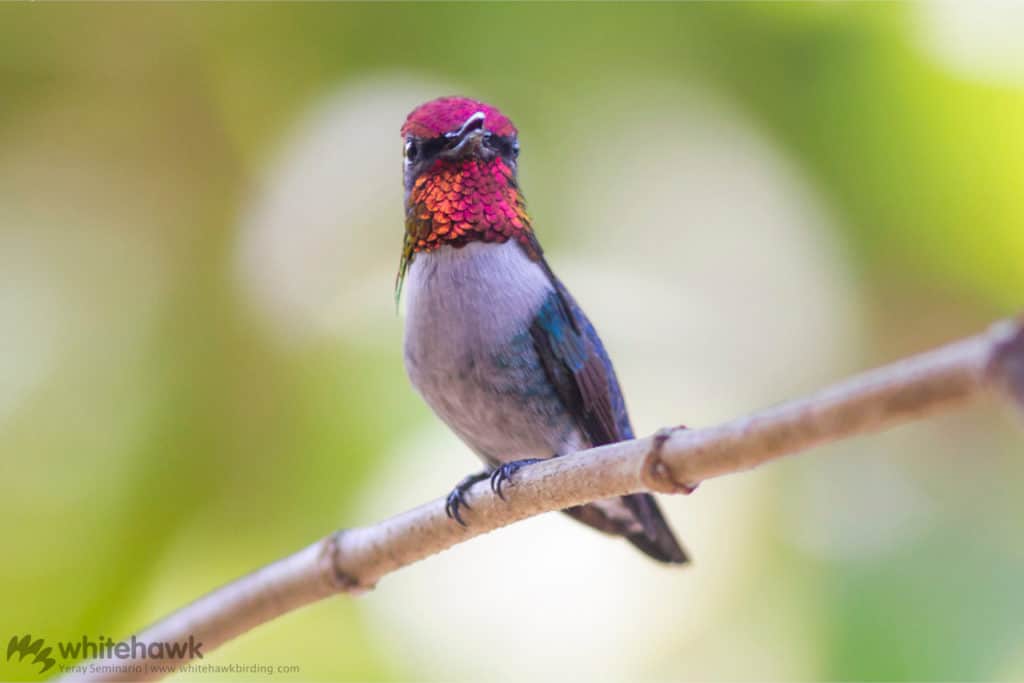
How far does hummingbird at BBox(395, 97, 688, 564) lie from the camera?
1341 millimetres

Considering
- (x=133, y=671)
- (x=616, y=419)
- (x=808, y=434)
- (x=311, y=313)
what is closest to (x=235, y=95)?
(x=311, y=313)

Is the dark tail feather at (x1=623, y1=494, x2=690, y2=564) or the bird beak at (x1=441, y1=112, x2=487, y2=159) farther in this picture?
the dark tail feather at (x1=623, y1=494, x2=690, y2=564)

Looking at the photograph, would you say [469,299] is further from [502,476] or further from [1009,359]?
[1009,359]

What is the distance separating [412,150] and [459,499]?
471mm

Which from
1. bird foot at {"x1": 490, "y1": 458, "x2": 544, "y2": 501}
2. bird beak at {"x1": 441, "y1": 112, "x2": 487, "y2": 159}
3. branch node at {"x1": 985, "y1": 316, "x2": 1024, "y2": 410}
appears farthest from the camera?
bird beak at {"x1": 441, "y1": 112, "x2": 487, "y2": 159}

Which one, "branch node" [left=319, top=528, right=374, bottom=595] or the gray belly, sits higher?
the gray belly

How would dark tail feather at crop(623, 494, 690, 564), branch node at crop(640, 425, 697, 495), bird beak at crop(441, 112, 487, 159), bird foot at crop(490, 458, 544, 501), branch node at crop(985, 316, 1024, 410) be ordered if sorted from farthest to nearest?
dark tail feather at crop(623, 494, 690, 564)
bird beak at crop(441, 112, 487, 159)
bird foot at crop(490, 458, 544, 501)
branch node at crop(640, 425, 697, 495)
branch node at crop(985, 316, 1024, 410)

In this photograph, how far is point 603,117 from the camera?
2.13m

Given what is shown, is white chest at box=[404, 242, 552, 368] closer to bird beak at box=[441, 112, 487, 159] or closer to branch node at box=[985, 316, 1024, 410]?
bird beak at box=[441, 112, 487, 159]

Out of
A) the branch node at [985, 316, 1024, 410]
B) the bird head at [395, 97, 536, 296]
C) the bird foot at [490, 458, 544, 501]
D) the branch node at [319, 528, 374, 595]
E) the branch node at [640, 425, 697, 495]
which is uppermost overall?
the bird head at [395, 97, 536, 296]

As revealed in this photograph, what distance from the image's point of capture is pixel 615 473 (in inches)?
35.9

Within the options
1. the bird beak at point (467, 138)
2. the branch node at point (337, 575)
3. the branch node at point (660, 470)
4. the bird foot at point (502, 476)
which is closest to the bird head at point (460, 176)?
the bird beak at point (467, 138)

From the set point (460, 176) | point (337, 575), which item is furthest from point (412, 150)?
point (337, 575)

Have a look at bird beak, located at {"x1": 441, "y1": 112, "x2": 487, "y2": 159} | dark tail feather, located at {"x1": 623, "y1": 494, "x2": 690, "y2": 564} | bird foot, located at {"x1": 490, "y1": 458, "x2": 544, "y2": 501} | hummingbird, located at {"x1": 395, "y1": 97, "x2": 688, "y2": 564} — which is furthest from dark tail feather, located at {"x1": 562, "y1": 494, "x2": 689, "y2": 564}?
bird beak, located at {"x1": 441, "y1": 112, "x2": 487, "y2": 159}
